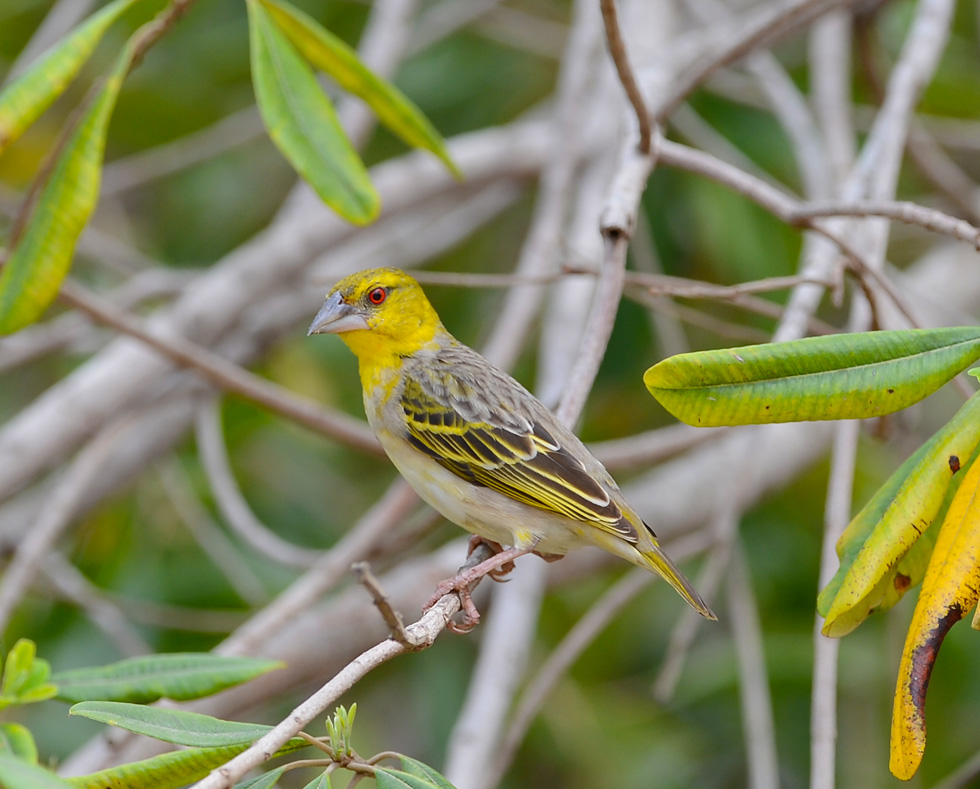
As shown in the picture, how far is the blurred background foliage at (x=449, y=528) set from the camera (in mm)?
4535

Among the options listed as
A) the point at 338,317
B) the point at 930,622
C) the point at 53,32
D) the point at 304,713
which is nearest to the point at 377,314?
the point at 338,317

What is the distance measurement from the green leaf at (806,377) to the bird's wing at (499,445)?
41.5 inches

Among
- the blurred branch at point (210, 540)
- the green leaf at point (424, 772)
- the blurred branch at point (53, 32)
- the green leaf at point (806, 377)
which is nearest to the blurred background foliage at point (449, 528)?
the blurred branch at point (210, 540)

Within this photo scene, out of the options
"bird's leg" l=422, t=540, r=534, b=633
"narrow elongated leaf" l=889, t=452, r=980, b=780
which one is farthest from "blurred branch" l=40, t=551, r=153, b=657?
"narrow elongated leaf" l=889, t=452, r=980, b=780

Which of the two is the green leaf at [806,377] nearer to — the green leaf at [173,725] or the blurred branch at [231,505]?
the green leaf at [173,725]

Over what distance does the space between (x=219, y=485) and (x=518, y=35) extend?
3140mm

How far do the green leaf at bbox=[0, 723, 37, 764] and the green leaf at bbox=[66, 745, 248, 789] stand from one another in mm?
104

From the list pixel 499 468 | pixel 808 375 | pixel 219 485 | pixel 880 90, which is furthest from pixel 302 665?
pixel 880 90

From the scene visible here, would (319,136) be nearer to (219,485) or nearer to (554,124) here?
(219,485)

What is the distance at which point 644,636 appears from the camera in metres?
5.16

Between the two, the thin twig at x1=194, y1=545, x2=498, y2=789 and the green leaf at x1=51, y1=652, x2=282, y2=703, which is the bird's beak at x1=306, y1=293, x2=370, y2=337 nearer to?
the green leaf at x1=51, y1=652, x2=282, y2=703

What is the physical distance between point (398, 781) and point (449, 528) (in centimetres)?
378

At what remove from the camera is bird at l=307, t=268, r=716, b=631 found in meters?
2.81

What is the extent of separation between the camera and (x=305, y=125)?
9.18ft
